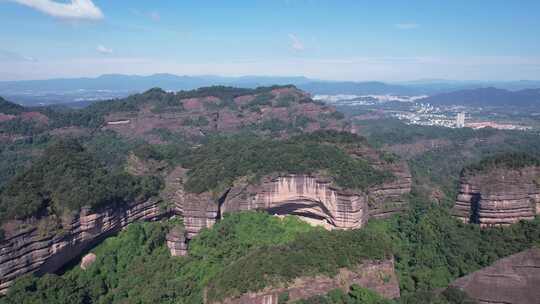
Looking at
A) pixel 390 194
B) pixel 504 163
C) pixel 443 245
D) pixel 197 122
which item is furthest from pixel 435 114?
pixel 443 245

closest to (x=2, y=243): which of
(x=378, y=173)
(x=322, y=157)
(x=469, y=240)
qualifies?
(x=322, y=157)

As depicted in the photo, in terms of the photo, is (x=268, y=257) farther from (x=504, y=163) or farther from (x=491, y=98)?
(x=491, y=98)

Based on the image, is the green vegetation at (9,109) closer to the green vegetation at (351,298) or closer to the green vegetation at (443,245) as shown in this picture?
the green vegetation at (443,245)

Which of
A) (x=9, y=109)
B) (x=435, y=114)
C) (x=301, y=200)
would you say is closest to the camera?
(x=301, y=200)

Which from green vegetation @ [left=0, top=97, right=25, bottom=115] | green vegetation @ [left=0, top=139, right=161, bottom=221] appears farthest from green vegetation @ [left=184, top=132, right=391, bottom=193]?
green vegetation @ [left=0, top=97, right=25, bottom=115]

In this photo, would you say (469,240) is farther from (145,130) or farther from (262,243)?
(145,130)

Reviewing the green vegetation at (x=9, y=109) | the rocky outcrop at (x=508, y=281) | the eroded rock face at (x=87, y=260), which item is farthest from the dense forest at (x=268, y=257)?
the green vegetation at (x=9, y=109)
